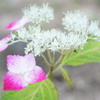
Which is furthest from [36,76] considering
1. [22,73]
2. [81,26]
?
[81,26]

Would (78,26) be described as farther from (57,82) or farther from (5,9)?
(5,9)

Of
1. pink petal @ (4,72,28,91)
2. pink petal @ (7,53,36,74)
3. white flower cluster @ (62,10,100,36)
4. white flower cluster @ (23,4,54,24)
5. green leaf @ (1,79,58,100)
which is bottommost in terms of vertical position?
green leaf @ (1,79,58,100)

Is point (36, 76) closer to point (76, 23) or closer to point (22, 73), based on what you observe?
point (22, 73)

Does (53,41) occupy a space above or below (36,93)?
A: above

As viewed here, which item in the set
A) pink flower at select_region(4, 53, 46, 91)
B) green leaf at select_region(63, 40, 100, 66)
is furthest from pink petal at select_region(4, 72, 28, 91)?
green leaf at select_region(63, 40, 100, 66)

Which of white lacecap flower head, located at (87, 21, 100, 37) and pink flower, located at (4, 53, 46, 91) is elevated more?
white lacecap flower head, located at (87, 21, 100, 37)

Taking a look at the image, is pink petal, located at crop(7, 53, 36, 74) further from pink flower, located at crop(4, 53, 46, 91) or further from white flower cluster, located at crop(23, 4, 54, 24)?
white flower cluster, located at crop(23, 4, 54, 24)
